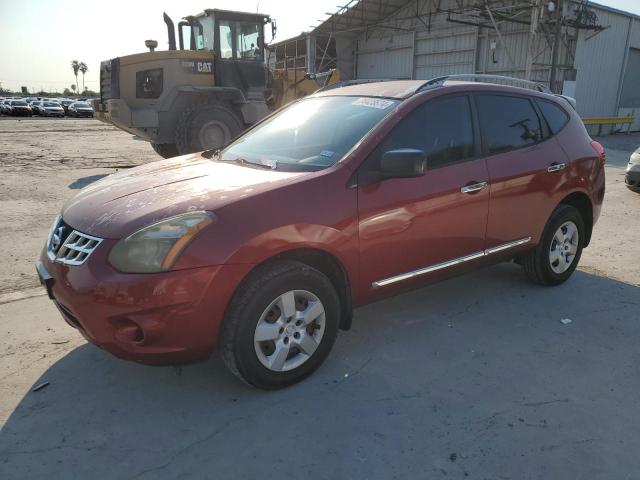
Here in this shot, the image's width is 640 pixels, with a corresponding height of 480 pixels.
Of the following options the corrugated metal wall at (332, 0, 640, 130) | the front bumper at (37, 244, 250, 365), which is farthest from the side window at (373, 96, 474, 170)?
the corrugated metal wall at (332, 0, 640, 130)

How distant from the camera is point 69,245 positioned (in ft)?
9.09

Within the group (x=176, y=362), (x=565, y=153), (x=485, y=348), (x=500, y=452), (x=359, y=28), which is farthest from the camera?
(x=359, y=28)

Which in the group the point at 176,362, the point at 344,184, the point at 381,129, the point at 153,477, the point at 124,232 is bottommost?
the point at 153,477

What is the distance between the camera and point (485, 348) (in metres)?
3.49

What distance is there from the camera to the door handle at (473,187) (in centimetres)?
359

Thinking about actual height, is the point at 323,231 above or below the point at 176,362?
above

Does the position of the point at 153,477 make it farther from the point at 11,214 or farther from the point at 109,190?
the point at 11,214

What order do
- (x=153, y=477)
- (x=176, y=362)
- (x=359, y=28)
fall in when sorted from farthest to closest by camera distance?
1. (x=359, y=28)
2. (x=176, y=362)
3. (x=153, y=477)

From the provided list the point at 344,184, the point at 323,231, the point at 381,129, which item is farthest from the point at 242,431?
the point at 381,129

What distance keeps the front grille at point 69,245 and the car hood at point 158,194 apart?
0.04 meters

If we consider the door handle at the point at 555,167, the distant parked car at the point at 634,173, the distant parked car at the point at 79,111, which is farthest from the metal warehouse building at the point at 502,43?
the distant parked car at the point at 79,111

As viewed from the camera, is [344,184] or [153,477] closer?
[153,477]

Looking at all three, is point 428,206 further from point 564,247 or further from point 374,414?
point 564,247

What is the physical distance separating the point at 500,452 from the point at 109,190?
2.70m
